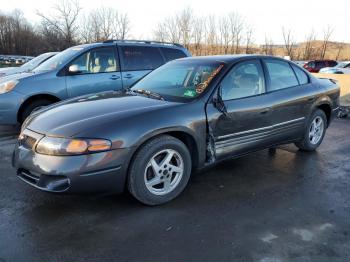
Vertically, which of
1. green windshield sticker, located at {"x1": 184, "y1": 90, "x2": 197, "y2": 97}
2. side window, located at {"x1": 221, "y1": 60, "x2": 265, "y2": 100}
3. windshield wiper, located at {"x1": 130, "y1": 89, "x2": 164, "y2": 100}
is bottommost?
windshield wiper, located at {"x1": 130, "y1": 89, "x2": 164, "y2": 100}

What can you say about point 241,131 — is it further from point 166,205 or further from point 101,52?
point 101,52

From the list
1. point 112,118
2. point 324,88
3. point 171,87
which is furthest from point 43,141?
point 324,88

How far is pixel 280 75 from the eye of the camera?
15.3 feet

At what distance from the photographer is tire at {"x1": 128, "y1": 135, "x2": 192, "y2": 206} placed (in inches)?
126

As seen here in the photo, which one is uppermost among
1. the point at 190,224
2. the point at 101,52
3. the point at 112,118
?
the point at 101,52

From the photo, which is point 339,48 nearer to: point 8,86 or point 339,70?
point 339,70

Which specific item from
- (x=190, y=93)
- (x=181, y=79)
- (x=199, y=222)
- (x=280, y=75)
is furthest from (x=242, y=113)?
(x=199, y=222)

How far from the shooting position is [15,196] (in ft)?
11.8

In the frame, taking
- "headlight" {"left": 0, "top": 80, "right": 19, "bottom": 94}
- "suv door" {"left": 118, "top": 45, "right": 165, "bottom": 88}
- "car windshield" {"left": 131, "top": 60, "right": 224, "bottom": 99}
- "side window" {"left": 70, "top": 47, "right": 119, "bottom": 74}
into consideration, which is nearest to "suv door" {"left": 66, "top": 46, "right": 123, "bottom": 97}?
"side window" {"left": 70, "top": 47, "right": 119, "bottom": 74}

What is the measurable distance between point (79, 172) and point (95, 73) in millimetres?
4263

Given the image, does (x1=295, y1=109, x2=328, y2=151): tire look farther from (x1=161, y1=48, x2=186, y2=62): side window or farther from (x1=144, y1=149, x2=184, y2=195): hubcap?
(x1=161, y1=48, x2=186, y2=62): side window

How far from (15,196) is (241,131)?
8.53 feet

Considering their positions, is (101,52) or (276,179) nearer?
(276,179)

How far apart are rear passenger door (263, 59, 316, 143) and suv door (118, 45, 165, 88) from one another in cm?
324
